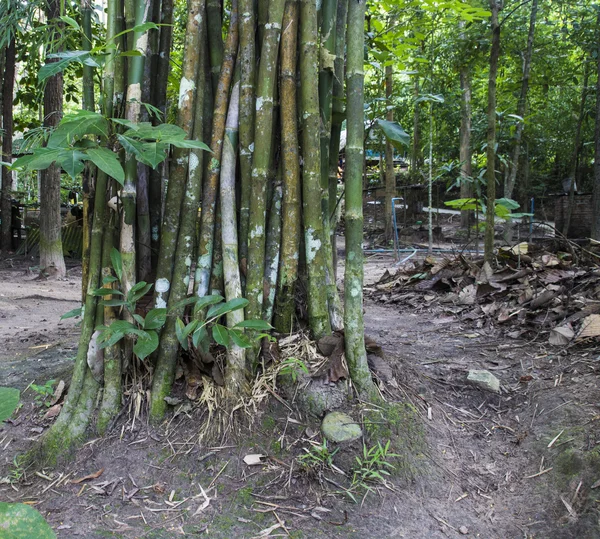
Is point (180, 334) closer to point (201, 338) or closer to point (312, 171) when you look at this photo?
point (201, 338)

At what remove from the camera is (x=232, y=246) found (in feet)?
8.00

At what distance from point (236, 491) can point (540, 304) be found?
306cm

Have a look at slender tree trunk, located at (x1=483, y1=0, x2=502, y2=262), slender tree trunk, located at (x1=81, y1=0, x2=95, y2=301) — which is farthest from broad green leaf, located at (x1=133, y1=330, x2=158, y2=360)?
slender tree trunk, located at (x1=483, y1=0, x2=502, y2=262)

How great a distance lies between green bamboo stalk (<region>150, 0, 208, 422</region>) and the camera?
2.38 meters

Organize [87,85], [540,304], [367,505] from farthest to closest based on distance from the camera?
[540,304]
[87,85]
[367,505]

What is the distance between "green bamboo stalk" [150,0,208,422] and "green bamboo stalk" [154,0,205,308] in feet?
0.05

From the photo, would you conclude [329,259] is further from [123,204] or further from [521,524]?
[521,524]

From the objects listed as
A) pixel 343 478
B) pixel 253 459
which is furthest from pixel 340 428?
pixel 253 459

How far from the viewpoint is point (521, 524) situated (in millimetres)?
2025

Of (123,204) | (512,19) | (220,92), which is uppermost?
(512,19)

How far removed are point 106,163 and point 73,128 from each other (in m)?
0.25

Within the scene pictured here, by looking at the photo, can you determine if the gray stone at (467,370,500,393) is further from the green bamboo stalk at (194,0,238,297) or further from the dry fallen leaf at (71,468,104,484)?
the dry fallen leaf at (71,468,104,484)

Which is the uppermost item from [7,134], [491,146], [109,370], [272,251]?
[7,134]

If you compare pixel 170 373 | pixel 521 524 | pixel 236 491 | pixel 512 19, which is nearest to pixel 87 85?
pixel 170 373
